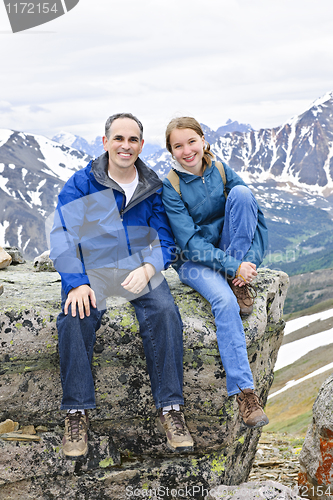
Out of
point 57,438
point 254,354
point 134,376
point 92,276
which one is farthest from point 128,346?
point 254,354

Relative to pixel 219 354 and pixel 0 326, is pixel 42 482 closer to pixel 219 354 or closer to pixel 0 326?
pixel 0 326

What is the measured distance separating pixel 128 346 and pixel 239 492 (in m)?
3.10

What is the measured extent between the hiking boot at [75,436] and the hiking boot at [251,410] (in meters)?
2.54

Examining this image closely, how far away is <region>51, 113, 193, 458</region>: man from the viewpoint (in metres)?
6.66

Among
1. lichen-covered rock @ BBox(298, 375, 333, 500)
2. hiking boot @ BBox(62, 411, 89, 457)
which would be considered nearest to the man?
hiking boot @ BBox(62, 411, 89, 457)

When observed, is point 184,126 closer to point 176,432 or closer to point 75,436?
point 176,432

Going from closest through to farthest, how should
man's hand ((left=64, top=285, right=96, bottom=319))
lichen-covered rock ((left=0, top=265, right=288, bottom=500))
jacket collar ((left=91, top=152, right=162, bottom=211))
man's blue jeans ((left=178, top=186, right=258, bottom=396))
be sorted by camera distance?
1. man's hand ((left=64, top=285, right=96, bottom=319))
2. man's blue jeans ((left=178, top=186, right=258, bottom=396))
3. lichen-covered rock ((left=0, top=265, right=288, bottom=500))
4. jacket collar ((left=91, top=152, right=162, bottom=211))

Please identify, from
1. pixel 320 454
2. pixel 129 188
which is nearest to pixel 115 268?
pixel 129 188

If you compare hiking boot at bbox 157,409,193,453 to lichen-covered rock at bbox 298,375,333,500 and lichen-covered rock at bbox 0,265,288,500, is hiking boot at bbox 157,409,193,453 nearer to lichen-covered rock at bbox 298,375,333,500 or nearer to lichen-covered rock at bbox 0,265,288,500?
lichen-covered rock at bbox 0,265,288,500

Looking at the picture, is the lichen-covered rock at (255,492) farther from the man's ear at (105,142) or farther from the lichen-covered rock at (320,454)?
the man's ear at (105,142)

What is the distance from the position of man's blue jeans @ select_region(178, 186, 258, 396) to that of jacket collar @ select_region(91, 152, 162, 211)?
4.74ft

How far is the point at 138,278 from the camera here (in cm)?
703

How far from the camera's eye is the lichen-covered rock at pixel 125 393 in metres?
7.22

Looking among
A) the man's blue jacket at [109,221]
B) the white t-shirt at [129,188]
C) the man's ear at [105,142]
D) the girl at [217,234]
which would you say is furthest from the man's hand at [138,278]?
the man's ear at [105,142]
